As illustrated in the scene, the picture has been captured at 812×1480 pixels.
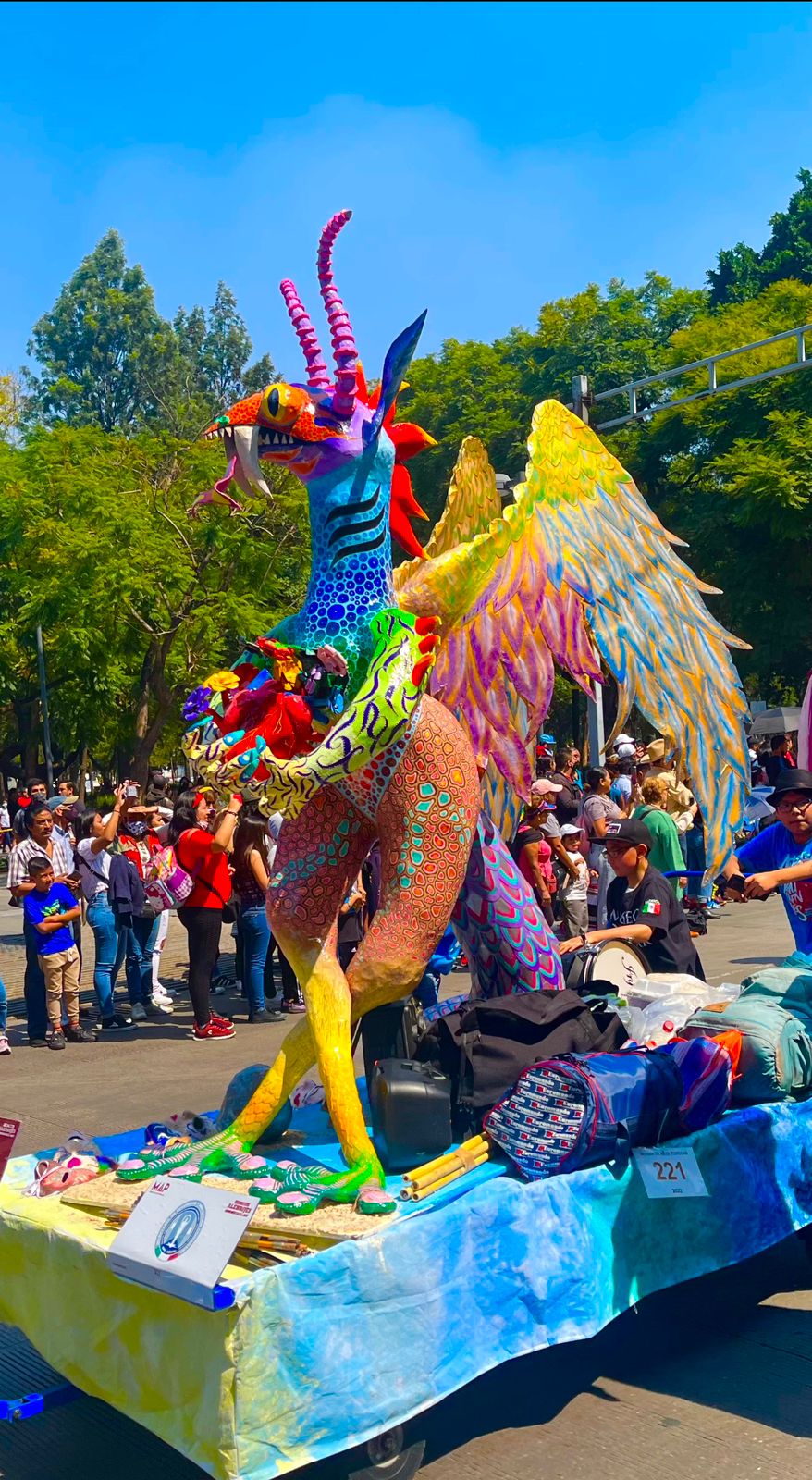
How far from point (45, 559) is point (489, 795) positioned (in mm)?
19046

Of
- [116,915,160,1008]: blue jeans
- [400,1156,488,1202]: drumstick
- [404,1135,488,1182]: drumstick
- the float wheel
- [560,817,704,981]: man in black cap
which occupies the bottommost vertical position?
the float wheel

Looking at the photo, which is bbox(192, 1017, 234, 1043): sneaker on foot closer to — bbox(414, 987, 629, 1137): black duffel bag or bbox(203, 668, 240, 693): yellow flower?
bbox(414, 987, 629, 1137): black duffel bag

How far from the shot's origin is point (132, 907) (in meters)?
9.91

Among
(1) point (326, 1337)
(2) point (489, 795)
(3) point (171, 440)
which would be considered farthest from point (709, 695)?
(3) point (171, 440)

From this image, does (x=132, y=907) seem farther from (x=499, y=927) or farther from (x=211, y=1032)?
(x=499, y=927)

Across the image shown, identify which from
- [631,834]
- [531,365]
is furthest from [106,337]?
[631,834]

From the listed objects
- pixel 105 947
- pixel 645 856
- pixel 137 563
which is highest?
pixel 137 563

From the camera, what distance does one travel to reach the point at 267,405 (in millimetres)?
4141

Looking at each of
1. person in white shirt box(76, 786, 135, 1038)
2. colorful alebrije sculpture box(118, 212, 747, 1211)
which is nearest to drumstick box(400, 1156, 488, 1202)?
colorful alebrije sculpture box(118, 212, 747, 1211)

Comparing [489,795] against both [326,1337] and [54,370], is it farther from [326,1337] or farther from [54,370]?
[54,370]

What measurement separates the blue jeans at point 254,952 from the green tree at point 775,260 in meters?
28.1

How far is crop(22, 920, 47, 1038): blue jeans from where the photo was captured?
929 centimetres

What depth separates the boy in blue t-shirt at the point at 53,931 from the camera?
9.12 m

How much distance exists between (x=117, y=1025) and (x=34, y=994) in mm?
753
